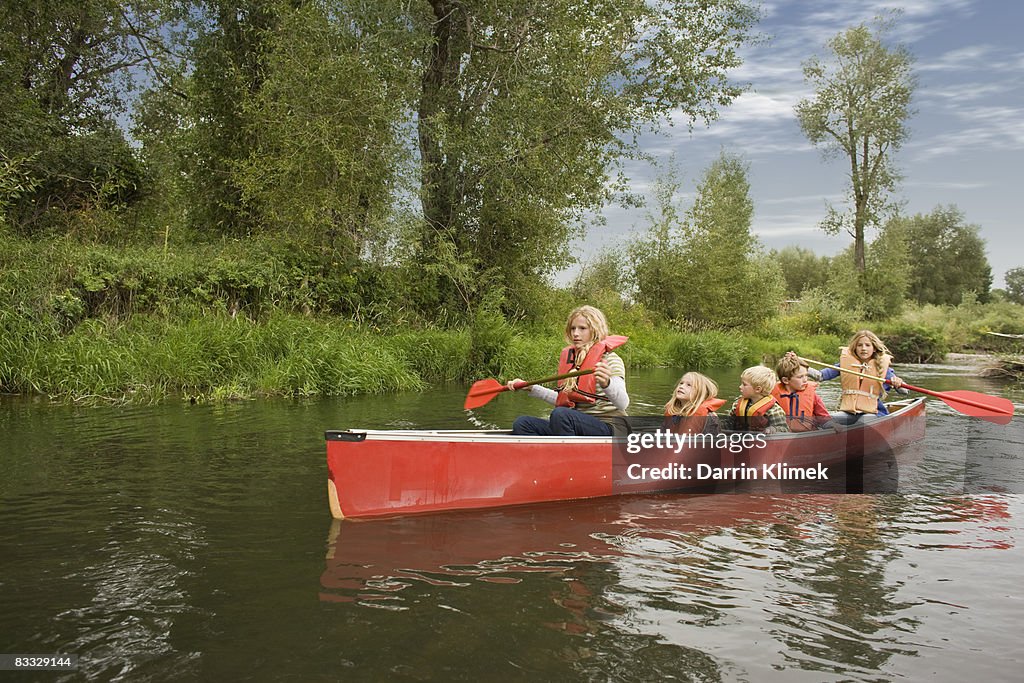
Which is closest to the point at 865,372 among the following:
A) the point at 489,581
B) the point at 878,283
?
the point at 489,581

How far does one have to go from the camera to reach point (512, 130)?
13766mm

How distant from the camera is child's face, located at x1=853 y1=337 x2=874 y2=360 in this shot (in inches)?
296

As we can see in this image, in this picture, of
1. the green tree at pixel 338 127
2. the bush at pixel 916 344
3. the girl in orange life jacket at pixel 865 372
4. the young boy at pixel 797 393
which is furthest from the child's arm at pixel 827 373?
the bush at pixel 916 344

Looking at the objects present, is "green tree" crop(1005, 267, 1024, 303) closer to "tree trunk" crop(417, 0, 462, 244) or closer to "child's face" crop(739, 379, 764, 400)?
"tree trunk" crop(417, 0, 462, 244)

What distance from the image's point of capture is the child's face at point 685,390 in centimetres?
566

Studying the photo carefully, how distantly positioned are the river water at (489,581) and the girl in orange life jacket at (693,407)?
492 mm

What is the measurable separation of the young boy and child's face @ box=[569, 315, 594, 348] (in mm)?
1828

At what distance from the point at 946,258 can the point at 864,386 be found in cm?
4162

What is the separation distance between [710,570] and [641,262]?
18.4m

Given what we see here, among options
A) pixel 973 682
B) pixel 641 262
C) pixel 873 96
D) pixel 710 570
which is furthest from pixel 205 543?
pixel 873 96

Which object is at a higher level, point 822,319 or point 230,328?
point 822,319

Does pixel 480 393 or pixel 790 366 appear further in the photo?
pixel 790 366

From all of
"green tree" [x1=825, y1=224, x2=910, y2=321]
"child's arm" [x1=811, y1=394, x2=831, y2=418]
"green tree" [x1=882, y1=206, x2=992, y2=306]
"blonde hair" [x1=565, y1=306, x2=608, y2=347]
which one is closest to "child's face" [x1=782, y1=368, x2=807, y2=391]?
"child's arm" [x1=811, y1=394, x2=831, y2=418]

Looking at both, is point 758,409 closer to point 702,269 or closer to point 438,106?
point 438,106
